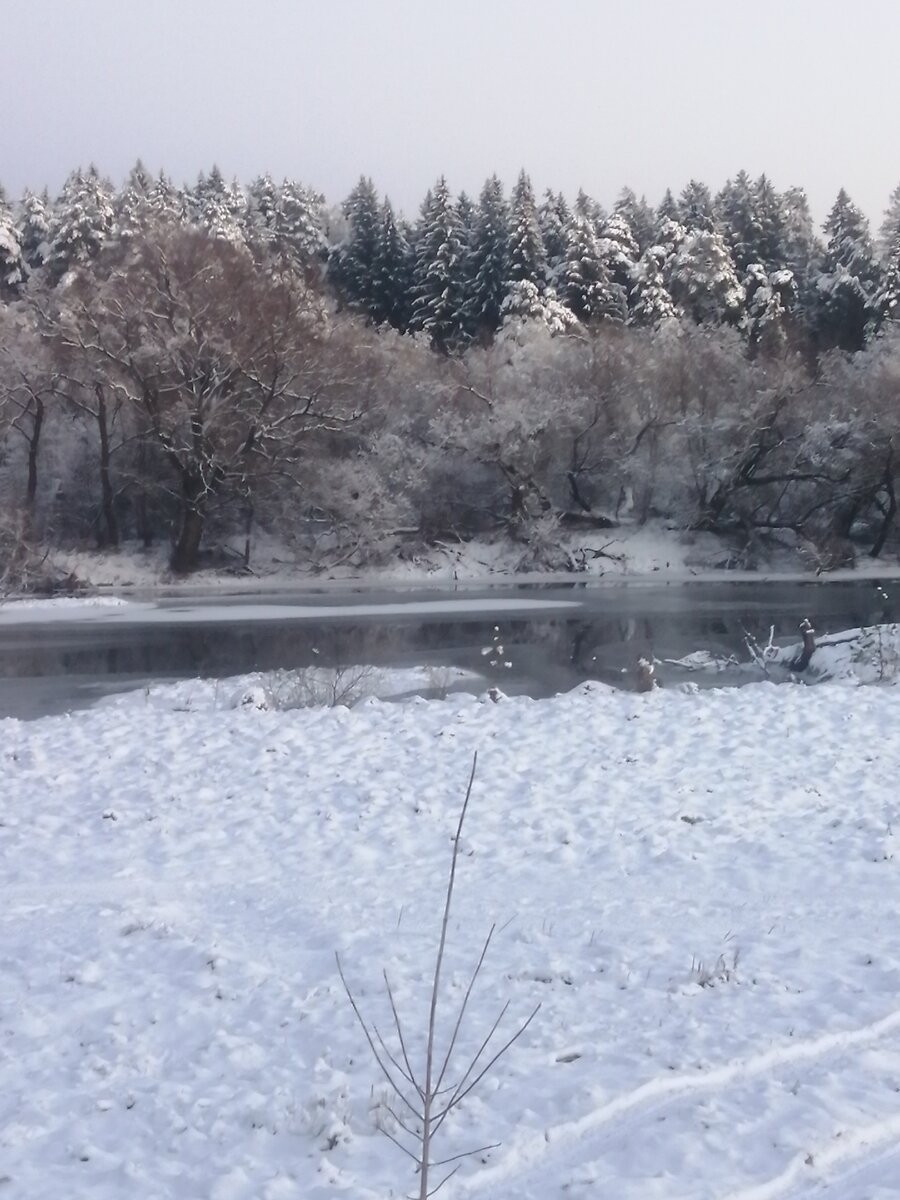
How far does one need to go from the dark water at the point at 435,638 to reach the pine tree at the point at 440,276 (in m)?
23.8

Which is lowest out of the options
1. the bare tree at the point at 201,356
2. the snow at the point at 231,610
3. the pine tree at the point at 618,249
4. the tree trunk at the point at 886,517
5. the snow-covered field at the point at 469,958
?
the snow at the point at 231,610

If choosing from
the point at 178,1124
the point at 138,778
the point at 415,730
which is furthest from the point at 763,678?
the point at 178,1124

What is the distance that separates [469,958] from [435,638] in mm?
17581

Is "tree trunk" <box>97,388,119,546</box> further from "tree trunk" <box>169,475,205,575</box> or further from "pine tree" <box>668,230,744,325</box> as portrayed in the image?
"pine tree" <box>668,230,744,325</box>

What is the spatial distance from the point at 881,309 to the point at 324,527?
30.2 metres

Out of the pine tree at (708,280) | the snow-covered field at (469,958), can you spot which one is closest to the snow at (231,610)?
the snow-covered field at (469,958)

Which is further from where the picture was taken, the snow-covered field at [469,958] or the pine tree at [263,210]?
the pine tree at [263,210]

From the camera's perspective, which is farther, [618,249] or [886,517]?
[618,249]

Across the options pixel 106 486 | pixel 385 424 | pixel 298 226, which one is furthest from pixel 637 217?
pixel 106 486

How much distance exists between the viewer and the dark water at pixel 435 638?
17.7 metres

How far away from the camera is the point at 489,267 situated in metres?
54.1

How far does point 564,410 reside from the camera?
41562mm

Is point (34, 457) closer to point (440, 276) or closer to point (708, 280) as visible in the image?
point (440, 276)

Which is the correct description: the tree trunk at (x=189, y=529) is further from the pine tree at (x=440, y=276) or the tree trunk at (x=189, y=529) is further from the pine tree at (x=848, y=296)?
the pine tree at (x=848, y=296)
